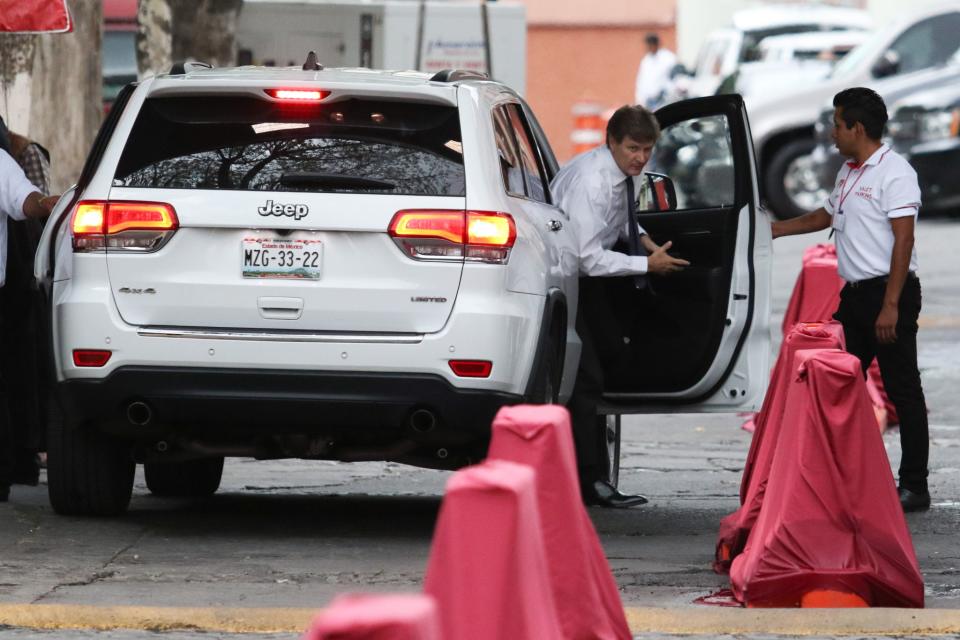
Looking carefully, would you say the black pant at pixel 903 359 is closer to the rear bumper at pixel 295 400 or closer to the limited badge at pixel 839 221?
the limited badge at pixel 839 221

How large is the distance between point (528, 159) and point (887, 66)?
1375 centimetres

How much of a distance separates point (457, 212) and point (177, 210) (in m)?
0.96

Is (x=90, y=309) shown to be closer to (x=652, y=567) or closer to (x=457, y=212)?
(x=457, y=212)

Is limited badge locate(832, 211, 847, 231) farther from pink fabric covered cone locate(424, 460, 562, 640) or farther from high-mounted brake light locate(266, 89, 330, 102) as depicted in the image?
pink fabric covered cone locate(424, 460, 562, 640)

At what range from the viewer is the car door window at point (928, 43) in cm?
2188

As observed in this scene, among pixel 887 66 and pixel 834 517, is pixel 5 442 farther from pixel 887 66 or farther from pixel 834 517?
pixel 887 66

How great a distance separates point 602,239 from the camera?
27.1 ft

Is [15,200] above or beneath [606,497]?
above

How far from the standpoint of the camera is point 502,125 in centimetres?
771

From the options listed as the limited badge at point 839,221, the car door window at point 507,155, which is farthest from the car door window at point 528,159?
the limited badge at point 839,221

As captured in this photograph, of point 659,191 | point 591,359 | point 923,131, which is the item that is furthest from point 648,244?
point 923,131

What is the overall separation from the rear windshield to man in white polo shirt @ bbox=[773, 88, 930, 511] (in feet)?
6.49

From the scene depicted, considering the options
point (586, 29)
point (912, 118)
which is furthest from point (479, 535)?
point (586, 29)

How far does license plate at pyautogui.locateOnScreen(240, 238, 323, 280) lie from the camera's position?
7000 millimetres
